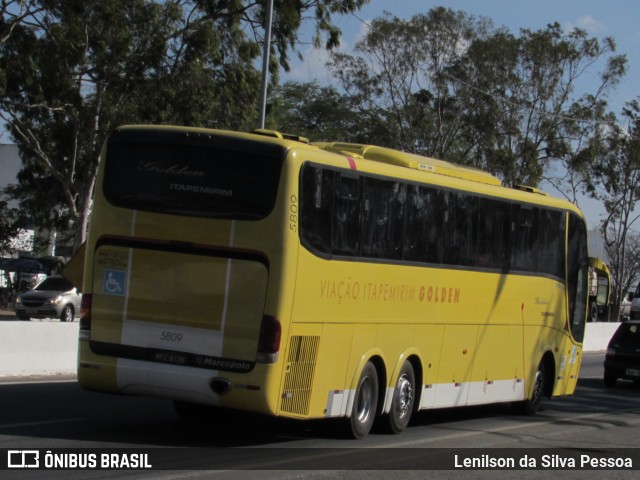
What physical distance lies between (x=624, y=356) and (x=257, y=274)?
684 inches

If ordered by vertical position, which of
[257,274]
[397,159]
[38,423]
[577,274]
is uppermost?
[397,159]

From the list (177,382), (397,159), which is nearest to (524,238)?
(397,159)

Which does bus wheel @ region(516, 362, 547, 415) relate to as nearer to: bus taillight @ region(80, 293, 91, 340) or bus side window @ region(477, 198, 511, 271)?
bus side window @ region(477, 198, 511, 271)

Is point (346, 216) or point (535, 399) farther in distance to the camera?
point (535, 399)

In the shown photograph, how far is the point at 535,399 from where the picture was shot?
59.6ft

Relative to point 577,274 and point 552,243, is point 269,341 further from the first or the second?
point 577,274

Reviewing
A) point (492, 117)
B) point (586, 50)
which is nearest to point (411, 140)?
point (492, 117)

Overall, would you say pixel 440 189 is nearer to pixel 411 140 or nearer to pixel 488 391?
pixel 488 391

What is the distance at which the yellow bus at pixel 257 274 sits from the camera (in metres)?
10.9

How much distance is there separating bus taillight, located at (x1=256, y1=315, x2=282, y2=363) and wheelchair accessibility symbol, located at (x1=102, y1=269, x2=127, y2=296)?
170 cm

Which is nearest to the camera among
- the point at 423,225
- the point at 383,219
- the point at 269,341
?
the point at 269,341

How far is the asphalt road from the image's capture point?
10.3 m

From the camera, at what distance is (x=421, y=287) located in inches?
541

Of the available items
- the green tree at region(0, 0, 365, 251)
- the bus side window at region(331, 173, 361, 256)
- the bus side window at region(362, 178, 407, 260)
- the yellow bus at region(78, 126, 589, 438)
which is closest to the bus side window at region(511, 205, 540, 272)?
the yellow bus at region(78, 126, 589, 438)
